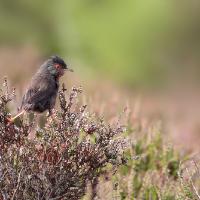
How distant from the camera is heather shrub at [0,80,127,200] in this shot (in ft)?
19.2

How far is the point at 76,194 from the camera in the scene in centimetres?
603

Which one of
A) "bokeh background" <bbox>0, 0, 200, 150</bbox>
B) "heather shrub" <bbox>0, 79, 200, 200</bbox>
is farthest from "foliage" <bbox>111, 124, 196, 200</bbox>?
"bokeh background" <bbox>0, 0, 200, 150</bbox>

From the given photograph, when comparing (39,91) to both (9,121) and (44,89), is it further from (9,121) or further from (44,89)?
(9,121)

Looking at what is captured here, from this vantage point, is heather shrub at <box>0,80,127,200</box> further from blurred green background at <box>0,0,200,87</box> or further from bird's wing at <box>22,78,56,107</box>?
blurred green background at <box>0,0,200,87</box>

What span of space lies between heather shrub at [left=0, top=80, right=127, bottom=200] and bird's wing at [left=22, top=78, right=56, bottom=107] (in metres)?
1.05

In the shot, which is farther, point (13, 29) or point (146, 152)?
point (13, 29)

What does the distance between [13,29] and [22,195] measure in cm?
2547

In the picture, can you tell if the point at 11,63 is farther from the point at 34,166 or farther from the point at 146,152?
the point at 34,166

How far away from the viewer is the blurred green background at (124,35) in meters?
30.0

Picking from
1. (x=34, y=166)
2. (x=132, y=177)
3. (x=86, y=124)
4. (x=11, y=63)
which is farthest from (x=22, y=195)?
(x=11, y=63)

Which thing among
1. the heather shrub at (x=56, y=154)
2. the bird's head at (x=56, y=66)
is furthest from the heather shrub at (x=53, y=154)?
the bird's head at (x=56, y=66)

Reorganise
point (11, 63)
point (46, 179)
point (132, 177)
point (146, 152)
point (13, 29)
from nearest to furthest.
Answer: point (46, 179), point (132, 177), point (146, 152), point (11, 63), point (13, 29)

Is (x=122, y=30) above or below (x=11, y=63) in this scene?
above

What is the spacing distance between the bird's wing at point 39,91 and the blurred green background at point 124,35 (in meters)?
20.9
